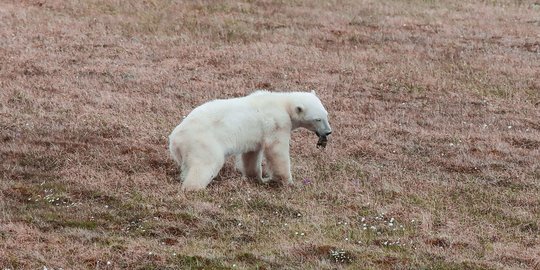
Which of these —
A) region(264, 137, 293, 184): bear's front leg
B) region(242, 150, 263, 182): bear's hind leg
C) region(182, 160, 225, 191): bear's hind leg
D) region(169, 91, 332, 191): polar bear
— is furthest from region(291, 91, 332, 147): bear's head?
region(182, 160, 225, 191): bear's hind leg

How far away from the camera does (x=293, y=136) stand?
15.0 metres

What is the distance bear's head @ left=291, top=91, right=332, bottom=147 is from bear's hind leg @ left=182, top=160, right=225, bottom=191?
5.27 feet

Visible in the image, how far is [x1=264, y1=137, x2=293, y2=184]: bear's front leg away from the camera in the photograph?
12.0m

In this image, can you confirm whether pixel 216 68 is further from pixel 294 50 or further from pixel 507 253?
pixel 507 253

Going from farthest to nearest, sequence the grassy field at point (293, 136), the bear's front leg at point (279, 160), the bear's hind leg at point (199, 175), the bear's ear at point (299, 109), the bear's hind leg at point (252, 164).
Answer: the bear's hind leg at point (252, 164), the bear's ear at point (299, 109), the bear's front leg at point (279, 160), the bear's hind leg at point (199, 175), the grassy field at point (293, 136)

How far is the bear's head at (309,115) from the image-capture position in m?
12.2

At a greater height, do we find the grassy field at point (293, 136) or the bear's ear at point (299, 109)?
the bear's ear at point (299, 109)

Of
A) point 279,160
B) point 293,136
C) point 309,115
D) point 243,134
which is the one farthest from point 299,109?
point 293,136

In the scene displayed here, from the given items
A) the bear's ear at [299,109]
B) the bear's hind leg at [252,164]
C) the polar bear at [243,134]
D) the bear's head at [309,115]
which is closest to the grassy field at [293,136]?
the bear's hind leg at [252,164]

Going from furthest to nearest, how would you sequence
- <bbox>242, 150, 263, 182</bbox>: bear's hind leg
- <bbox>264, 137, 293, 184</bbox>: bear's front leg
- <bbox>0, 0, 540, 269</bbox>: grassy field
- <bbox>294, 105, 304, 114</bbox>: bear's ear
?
<bbox>242, 150, 263, 182</bbox>: bear's hind leg → <bbox>294, 105, 304, 114</bbox>: bear's ear → <bbox>264, 137, 293, 184</bbox>: bear's front leg → <bbox>0, 0, 540, 269</bbox>: grassy field

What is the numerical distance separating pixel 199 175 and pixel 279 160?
1.35 metres

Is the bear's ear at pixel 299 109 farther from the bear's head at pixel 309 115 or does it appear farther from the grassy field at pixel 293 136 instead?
the grassy field at pixel 293 136

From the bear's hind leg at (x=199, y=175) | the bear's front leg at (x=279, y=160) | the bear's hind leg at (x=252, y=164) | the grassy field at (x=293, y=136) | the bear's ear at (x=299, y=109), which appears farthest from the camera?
the bear's hind leg at (x=252, y=164)

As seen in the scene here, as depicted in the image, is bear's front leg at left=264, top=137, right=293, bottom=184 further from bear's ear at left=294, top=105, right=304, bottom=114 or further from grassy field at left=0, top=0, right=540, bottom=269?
bear's ear at left=294, top=105, right=304, bottom=114
